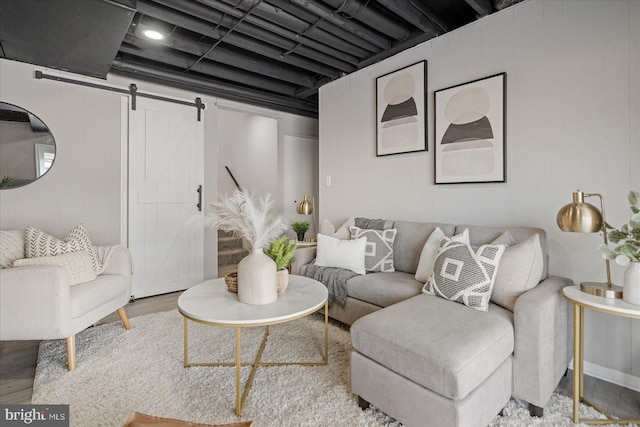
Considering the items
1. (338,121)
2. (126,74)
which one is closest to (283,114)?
(338,121)

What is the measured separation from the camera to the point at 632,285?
4.91 ft

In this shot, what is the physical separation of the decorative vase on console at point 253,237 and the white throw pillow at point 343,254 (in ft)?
3.38

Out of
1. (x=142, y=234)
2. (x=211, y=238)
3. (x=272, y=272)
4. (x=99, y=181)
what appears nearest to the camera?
(x=272, y=272)

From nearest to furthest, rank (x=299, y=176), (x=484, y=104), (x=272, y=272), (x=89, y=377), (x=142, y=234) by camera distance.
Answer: (x=272, y=272) < (x=89, y=377) < (x=484, y=104) < (x=142, y=234) < (x=299, y=176)

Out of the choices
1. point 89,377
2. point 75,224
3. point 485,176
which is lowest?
point 89,377

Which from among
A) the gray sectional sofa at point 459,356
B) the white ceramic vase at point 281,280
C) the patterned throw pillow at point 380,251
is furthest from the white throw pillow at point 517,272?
the white ceramic vase at point 281,280

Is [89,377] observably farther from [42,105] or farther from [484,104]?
[484,104]

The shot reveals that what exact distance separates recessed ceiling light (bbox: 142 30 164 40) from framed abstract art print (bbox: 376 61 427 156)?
6.75 ft

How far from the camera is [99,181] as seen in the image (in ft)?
11.1

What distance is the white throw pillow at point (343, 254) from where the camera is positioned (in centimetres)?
273

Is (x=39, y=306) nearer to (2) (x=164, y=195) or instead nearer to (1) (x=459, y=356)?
(2) (x=164, y=195)

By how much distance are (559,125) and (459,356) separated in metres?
1.76

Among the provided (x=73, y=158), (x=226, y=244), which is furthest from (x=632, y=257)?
(x=226, y=244)

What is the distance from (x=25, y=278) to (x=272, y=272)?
148cm
